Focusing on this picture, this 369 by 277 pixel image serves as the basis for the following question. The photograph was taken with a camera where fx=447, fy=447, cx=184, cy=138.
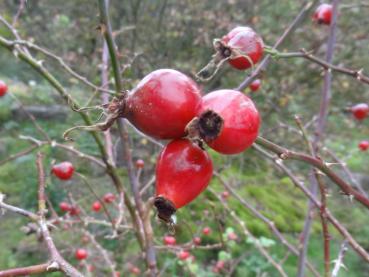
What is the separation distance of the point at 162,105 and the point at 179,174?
118mm

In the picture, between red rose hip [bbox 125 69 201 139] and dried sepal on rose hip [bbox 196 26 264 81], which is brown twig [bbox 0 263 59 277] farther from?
dried sepal on rose hip [bbox 196 26 264 81]

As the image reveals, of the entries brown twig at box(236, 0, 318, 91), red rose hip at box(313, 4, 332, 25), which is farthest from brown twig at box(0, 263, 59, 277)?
red rose hip at box(313, 4, 332, 25)

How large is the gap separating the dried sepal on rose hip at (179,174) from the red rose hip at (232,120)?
4 cm

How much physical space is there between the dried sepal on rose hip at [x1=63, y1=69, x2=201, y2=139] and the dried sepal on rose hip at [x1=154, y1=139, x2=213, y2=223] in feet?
0.09

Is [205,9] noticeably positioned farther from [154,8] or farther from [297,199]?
[297,199]

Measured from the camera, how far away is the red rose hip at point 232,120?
0.69m

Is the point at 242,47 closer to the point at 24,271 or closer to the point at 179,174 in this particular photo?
the point at 179,174

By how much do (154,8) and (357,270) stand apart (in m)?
3.64

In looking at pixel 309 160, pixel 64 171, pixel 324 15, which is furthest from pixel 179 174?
pixel 64 171

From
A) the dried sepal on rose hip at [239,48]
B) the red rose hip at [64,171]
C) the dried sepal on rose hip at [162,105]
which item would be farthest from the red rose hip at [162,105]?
the red rose hip at [64,171]

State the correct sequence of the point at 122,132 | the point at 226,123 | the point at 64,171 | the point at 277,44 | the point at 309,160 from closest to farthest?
the point at 226,123 → the point at 309,160 → the point at 122,132 → the point at 277,44 → the point at 64,171

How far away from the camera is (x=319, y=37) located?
532 centimetres

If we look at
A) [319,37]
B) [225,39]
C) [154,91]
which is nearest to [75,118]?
[319,37]

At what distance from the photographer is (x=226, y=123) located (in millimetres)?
687
